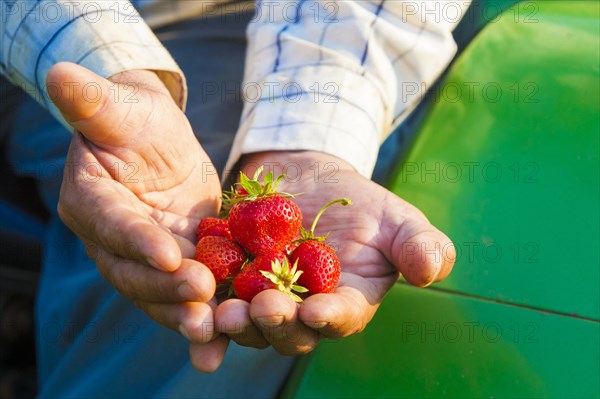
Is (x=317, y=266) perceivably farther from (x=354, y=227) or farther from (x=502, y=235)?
(x=502, y=235)

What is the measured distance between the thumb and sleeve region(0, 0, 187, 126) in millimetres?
136

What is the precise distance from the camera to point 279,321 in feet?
3.62

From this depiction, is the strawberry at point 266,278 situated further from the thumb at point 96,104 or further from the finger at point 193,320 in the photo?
the thumb at point 96,104

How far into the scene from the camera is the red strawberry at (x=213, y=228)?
136cm

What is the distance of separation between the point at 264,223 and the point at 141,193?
0.25 m

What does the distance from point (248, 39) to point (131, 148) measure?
576 mm

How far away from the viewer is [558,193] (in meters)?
1.42

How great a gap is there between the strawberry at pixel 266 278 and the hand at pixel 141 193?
59 millimetres

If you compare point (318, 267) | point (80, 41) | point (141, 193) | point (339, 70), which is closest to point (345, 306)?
point (318, 267)

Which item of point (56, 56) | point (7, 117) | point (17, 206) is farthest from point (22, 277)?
point (56, 56)

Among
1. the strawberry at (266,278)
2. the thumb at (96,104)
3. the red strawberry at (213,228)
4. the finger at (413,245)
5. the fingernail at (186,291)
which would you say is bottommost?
the red strawberry at (213,228)

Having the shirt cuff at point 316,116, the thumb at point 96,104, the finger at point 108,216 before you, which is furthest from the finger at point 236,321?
the shirt cuff at point 316,116

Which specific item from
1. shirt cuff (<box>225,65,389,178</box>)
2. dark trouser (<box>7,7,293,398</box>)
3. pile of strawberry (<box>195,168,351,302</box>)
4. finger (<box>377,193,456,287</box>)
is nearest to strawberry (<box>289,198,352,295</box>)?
pile of strawberry (<box>195,168,351,302</box>)

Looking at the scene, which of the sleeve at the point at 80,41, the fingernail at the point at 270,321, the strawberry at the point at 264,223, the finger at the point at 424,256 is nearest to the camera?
the fingernail at the point at 270,321
